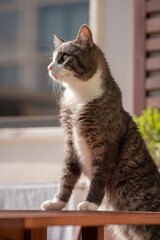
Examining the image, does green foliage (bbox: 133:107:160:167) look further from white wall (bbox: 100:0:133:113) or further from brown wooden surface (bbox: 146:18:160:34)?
brown wooden surface (bbox: 146:18:160:34)

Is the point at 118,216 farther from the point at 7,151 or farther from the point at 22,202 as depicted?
the point at 7,151

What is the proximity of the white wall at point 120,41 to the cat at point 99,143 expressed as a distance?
4.30 feet

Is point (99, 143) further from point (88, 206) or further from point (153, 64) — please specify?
point (153, 64)

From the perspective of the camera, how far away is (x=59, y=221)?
95cm

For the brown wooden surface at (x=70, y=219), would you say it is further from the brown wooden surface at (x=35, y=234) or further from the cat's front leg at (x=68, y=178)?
the cat's front leg at (x=68, y=178)

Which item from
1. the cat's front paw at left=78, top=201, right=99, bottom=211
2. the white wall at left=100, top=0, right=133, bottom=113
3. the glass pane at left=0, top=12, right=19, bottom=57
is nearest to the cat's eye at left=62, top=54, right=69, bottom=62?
the cat's front paw at left=78, top=201, right=99, bottom=211

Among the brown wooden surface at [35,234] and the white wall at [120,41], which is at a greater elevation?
the white wall at [120,41]

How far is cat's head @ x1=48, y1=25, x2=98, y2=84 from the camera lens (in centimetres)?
156

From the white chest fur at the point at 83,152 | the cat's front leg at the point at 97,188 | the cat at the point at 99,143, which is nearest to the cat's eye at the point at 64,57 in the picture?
the cat at the point at 99,143

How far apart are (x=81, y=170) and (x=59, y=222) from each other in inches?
25.6

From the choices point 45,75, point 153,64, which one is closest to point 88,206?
point 153,64

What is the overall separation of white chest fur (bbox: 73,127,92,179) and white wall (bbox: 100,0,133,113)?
1.40m

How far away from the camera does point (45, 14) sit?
11.8 feet

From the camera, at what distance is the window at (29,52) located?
3.48m
